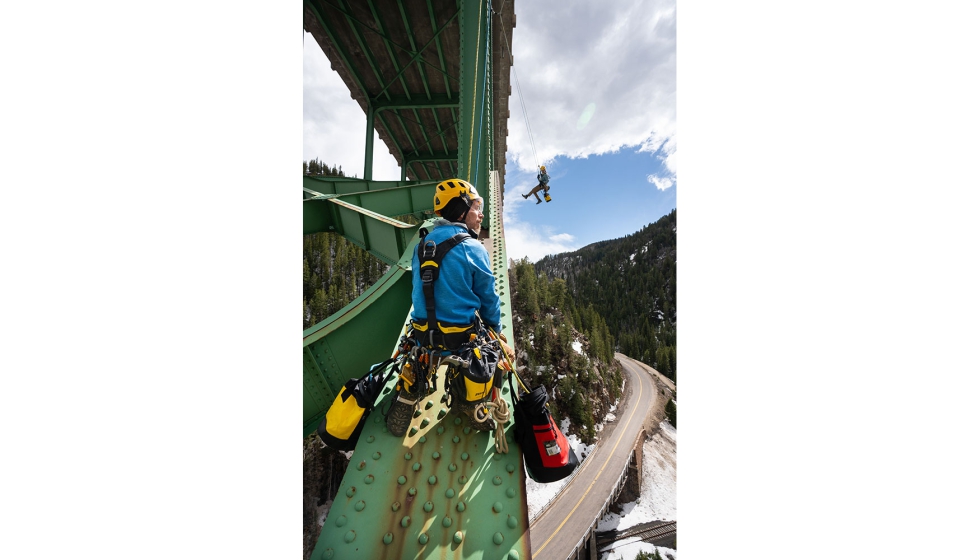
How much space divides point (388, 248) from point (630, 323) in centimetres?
8357

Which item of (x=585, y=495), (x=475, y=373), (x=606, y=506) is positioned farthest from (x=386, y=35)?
(x=606, y=506)

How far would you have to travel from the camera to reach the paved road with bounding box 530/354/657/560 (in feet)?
Answer: 91.6

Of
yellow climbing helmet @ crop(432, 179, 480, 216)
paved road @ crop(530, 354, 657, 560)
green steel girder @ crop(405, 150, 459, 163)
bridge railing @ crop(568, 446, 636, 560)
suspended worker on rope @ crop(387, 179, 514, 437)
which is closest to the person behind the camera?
suspended worker on rope @ crop(387, 179, 514, 437)

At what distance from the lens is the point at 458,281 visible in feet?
6.77

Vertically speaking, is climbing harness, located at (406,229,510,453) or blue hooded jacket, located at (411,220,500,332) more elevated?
blue hooded jacket, located at (411,220,500,332)

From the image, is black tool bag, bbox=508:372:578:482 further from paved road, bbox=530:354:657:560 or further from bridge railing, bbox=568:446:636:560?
bridge railing, bbox=568:446:636:560

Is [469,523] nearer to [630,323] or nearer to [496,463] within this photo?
[496,463]

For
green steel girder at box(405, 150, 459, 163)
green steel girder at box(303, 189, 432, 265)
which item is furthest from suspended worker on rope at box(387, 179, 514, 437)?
green steel girder at box(405, 150, 459, 163)

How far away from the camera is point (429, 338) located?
6.84ft

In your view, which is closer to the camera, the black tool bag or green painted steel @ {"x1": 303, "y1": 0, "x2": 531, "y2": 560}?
green painted steel @ {"x1": 303, "y1": 0, "x2": 531, "y2": 560}

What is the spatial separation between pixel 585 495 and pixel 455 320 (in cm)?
3861

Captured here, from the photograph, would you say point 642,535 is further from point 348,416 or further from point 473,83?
point 473,83

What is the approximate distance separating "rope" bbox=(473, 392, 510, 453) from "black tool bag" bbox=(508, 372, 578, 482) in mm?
95

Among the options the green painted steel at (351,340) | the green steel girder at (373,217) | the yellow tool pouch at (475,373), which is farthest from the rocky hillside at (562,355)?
the yellow tool pouch at (475,373)
